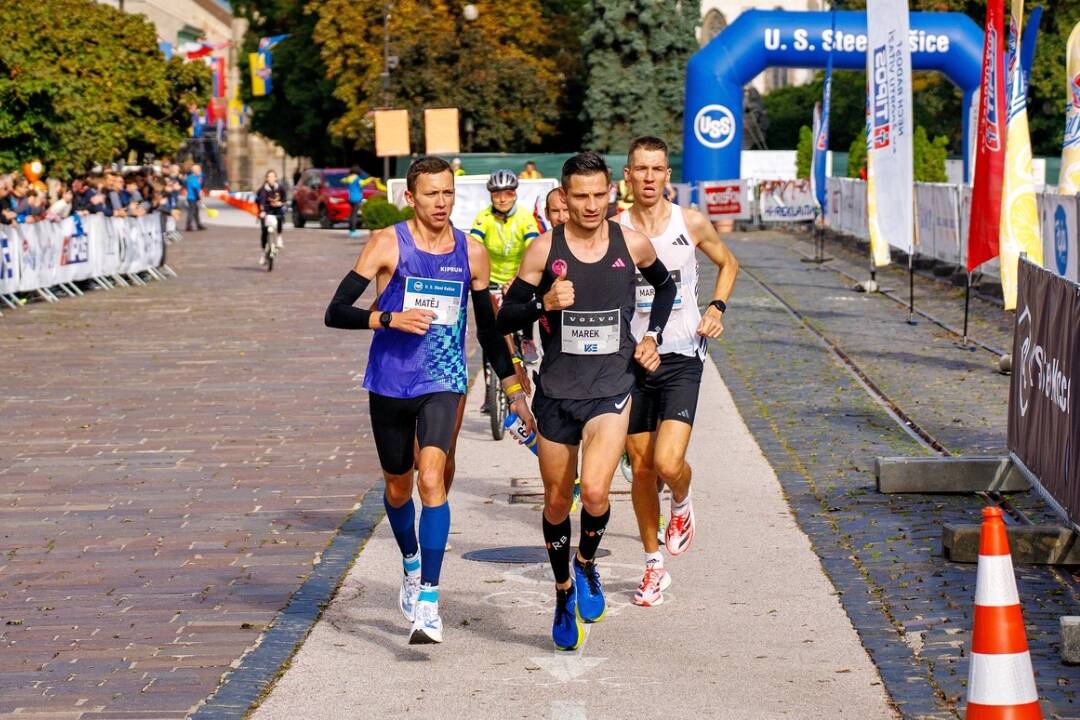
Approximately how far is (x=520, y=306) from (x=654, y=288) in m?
0.74

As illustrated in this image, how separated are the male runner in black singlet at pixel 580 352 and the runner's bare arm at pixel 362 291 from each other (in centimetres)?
33

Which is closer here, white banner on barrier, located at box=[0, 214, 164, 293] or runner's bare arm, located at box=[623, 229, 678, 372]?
runner's bare arm, located at box=[623, 229, 678, 372]

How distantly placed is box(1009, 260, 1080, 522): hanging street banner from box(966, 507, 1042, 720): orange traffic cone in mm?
2862

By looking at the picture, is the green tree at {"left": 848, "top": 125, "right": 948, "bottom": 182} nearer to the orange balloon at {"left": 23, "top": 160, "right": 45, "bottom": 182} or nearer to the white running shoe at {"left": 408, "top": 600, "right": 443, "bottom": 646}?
the orange balloon at {"left": 23, "top": 160, "right": 45, "bottom": 182}

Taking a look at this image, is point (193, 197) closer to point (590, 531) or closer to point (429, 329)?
point (429, 329)

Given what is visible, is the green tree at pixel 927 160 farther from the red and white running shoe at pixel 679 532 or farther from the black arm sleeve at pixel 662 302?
the black arm sleeve at pixel 662 302

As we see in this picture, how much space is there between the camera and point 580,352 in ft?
22.4

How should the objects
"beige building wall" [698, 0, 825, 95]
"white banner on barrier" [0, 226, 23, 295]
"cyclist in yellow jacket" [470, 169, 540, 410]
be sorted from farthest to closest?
"beige building wall" [698, 0, 825, 95]
"white banner on barrier" [0, 226, 23, 295]
"cyclist in yellow jacket" [470, 169, 540, 410]

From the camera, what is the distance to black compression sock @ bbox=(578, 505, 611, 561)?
6906 millimetres

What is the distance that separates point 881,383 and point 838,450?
12.7 feet

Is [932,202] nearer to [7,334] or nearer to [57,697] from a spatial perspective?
[7,334]

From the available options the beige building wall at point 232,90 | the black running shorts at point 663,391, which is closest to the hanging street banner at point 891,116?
the black running shorts at point 663,391

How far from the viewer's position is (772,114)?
82062 mm

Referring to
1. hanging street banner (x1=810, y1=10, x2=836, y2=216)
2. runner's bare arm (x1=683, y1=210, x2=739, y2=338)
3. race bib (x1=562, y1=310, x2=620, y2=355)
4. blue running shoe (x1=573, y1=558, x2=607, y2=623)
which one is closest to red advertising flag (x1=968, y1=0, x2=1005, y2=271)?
runner's bare arm (x1=683, y1=210, x2=739, y2=338)
